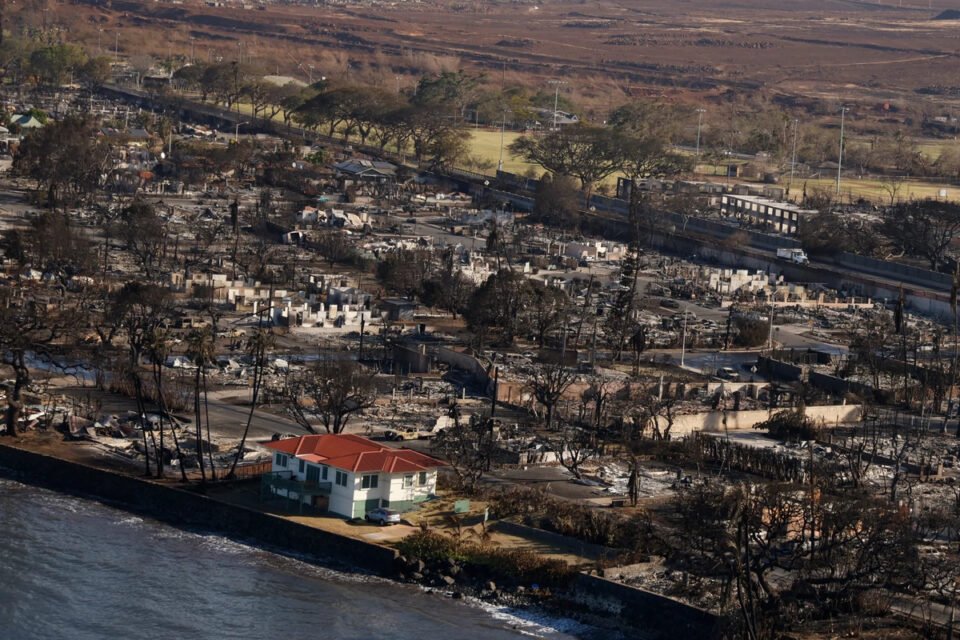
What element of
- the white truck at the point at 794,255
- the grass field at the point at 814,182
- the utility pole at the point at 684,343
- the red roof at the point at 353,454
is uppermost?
the red roof at the point at 353,454

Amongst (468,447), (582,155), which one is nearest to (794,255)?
(582,155)

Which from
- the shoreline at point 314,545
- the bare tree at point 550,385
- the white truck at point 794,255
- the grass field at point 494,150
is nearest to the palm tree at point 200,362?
the shoreline at point 314,545

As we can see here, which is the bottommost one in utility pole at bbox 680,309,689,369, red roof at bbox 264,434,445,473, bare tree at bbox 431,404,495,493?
utility pole at bbox 680,309,689,369

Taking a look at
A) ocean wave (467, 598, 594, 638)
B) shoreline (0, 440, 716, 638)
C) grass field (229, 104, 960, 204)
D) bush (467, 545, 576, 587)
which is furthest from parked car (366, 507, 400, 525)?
grass field (229, 104, 960, 204)

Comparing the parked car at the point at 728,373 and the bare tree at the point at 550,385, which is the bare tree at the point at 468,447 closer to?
the bare tree at the point at 550,385

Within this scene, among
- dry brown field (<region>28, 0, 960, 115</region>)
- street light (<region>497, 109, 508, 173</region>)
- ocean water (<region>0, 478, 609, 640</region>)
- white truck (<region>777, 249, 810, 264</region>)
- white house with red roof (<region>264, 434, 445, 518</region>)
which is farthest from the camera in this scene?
dry brown field (<region>28, 0, 960, 115</region>)

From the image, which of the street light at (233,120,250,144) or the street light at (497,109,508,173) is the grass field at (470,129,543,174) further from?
the street light at (233,120,250,144)

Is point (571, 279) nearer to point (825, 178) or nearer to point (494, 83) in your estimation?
point (825, 178)

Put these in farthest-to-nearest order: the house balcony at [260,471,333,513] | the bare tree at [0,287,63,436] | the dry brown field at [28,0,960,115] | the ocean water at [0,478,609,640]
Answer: the dry brown field at [28,0,960,115], the bare tree at [0,287,63,436], the house balcony at [260,471,333,513], the ocean water at [0,478,609,640]

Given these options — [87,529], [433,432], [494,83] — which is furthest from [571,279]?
[494,83]
